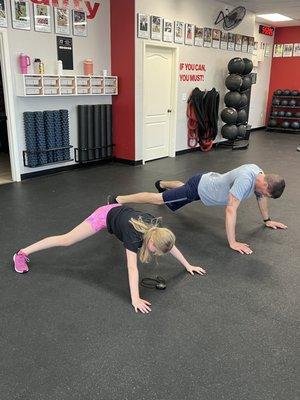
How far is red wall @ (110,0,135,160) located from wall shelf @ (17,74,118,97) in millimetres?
199

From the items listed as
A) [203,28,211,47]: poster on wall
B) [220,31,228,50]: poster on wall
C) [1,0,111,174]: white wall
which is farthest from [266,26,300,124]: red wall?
[1,0,111,174]: white wall

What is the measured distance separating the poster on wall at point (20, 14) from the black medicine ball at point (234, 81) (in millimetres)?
4566

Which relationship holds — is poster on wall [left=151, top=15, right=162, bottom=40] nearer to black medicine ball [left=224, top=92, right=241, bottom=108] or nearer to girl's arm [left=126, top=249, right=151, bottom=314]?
black medicine ball [left=224, top=92, right=241, bottom=108]

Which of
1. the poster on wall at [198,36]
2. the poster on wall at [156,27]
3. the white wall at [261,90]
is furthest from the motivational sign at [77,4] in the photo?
the white wall at [261,90]

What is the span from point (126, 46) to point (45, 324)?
517 centimetres

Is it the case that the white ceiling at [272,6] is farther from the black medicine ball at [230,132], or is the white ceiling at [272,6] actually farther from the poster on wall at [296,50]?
the black medicine ball at [230,132]

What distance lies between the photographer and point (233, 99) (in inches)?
319

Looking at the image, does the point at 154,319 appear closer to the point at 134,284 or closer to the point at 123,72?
the point at 134,284

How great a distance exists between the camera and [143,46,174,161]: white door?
664 centimetres

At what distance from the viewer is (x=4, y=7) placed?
4.75m

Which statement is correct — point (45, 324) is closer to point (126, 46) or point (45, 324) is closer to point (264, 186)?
point (264, 186)

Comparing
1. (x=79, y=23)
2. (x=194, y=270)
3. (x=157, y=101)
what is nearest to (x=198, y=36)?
(x=157, y=101)

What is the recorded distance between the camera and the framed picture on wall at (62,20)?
534 centimetres

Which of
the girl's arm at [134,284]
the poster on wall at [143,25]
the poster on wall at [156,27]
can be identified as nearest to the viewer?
the girl's arm at [134,284]
